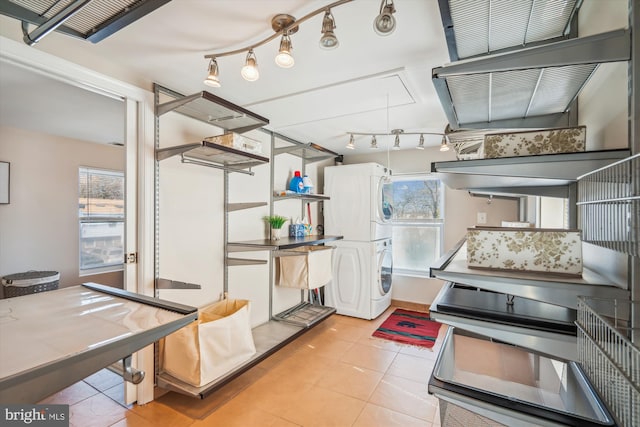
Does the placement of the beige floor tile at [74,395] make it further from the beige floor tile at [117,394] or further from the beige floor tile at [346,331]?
the beige floor tile at [346,331]

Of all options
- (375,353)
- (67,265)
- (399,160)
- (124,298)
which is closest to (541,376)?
(375,353)

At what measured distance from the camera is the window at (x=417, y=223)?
3906 millimetres

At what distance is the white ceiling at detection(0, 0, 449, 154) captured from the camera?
1.30 m

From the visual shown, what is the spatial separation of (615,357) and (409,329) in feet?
9.88

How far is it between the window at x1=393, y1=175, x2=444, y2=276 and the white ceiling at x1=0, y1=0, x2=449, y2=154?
152 centimetres

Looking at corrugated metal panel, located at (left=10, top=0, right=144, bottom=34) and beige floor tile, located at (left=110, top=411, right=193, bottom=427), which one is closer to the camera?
corrugated metal panel, located at (left=10, top=0, right=144, bottom=34)

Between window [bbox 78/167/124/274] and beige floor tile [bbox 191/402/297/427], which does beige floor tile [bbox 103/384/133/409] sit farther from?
window [bbox 78/167/124/274]

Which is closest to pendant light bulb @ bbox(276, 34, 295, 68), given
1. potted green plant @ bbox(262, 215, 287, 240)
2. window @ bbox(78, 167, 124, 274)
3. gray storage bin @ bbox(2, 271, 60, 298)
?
potted green plant @ bbox(262, 215, 287, 240)

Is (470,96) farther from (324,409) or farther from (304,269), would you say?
(304,269)

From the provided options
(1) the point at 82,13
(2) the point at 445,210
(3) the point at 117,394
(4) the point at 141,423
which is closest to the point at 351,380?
(4) the point at 141,423

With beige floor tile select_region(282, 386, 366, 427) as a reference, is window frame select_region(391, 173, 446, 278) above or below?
above

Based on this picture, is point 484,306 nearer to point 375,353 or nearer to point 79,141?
point 375,353

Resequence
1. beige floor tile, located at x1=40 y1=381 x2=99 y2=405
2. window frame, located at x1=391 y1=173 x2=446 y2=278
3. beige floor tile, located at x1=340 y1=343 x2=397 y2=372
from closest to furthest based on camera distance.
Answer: beige floor tile, located at x1=40 y1=381 x2=99 y2=405, beige floor tile, located at x1=340 y1=343 x2=397 y2=372, window frame, located at x1=391 y1=173 x2=446 y2=278

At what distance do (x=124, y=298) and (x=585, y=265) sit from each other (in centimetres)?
174
